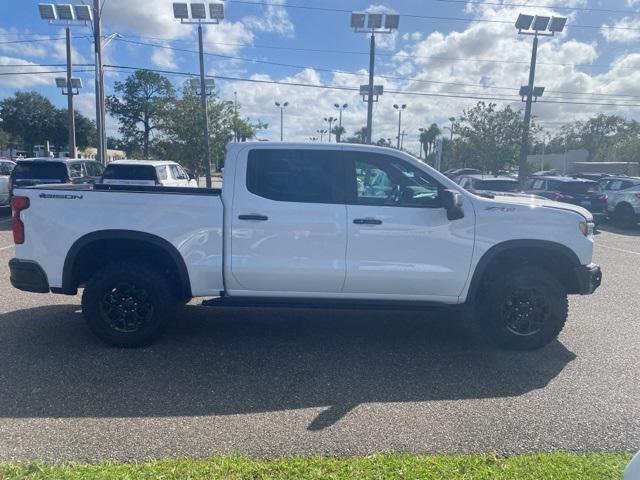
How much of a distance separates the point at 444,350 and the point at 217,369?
7.40 feet

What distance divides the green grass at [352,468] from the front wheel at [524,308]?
5.73ft

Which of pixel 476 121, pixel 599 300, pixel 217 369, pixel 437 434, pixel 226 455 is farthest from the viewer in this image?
pixel 476 121

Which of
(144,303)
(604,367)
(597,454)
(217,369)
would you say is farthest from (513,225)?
(144,303)

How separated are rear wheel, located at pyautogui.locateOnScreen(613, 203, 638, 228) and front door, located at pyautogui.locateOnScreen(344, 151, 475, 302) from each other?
13.9 metres

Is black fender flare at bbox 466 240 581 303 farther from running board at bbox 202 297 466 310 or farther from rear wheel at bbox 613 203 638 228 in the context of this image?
rear wheel at bbox 613 203 638 228

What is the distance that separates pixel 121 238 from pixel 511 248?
3.69 metres

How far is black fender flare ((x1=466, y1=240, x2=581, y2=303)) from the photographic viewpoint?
14.9ft

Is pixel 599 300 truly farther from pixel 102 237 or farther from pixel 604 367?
pixel 102 237

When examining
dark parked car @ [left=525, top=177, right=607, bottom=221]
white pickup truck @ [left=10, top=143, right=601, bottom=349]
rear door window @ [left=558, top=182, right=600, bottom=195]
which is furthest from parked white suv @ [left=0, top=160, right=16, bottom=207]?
rear door window @ [left=558, top=182, right=600, bottom=195]

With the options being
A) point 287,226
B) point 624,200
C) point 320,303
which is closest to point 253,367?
point 320,303

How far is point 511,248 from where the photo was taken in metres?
4.54

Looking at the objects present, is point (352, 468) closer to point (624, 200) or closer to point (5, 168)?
point (624, 200)

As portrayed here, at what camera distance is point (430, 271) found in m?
4.53

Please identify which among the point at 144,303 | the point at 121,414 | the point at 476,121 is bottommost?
the point at 121,414
